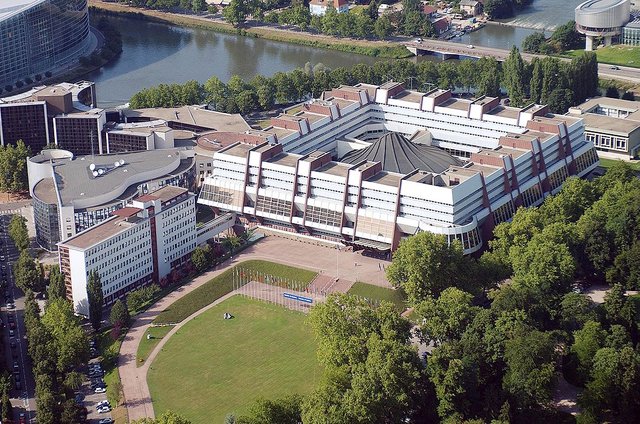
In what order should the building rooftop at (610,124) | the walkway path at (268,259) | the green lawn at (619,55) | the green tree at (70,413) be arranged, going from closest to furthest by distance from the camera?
the green tree at (70,413), the walkway path at (268,259), the building rooftop at (610,124), the green lawn at (619,55)

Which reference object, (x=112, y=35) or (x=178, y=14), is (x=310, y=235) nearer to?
(x=112, y=35)

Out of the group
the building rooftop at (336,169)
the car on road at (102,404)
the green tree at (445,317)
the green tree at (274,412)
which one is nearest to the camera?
the green tree at (274,412)

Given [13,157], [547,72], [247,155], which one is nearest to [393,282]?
[247,155]

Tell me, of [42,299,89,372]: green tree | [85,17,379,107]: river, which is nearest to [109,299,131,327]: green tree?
[42,299,89,372]: green tree

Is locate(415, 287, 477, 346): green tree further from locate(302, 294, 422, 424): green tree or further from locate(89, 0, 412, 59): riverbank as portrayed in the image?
locate(89, 0, 412, 59): riverbank

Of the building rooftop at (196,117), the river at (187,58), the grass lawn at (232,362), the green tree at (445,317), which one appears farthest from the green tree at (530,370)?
the river at (187,58)

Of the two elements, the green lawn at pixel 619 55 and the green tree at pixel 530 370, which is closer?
the green tree at pixel 530 370

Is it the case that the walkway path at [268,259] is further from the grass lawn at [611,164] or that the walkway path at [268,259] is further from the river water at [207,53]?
the river water at [207,53]
